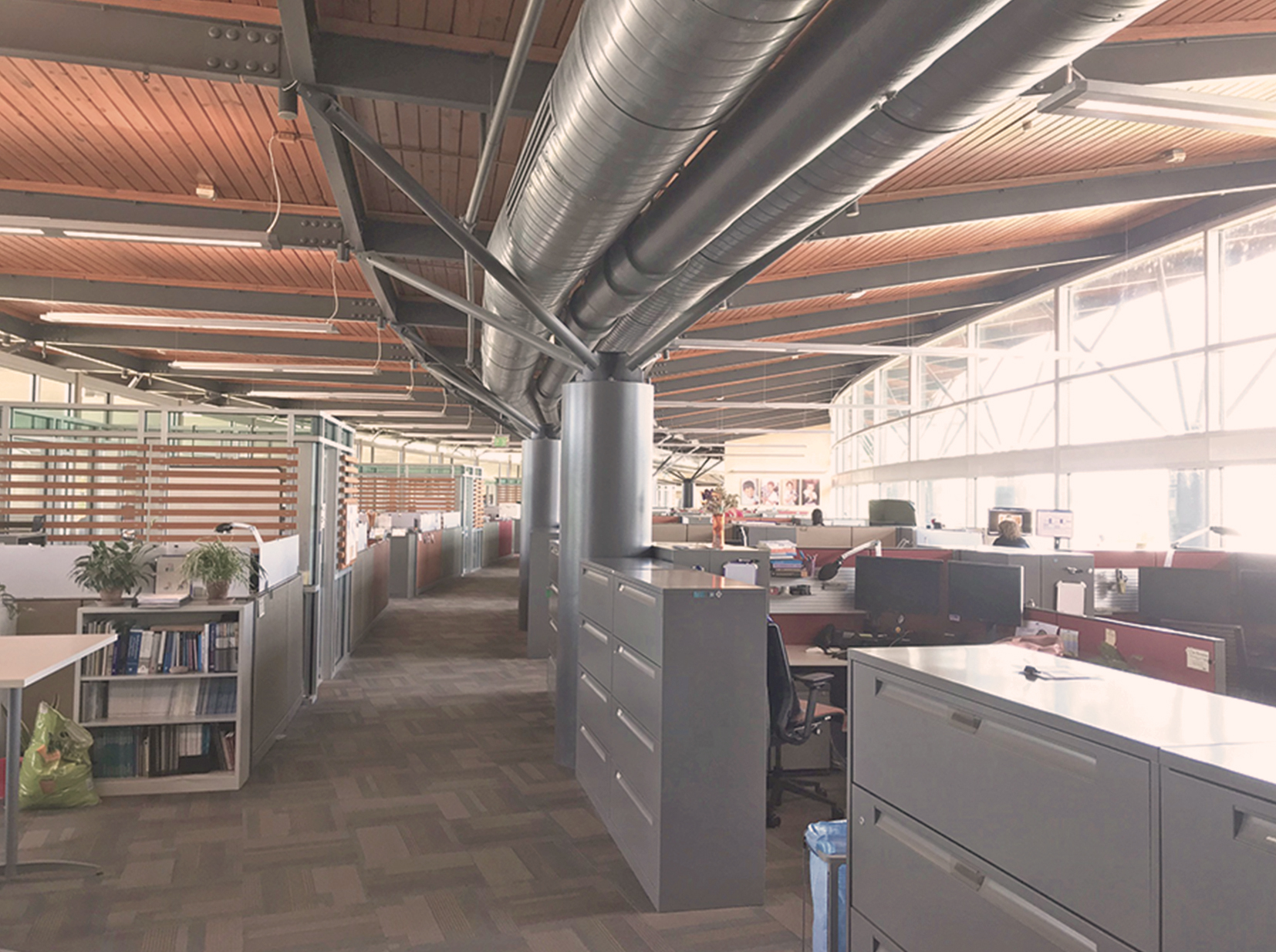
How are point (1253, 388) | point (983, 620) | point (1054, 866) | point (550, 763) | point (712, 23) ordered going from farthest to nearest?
point (1253, 388) < point (550, 763) < point (983, 620) < point (712, 23) < point (1054, 866)

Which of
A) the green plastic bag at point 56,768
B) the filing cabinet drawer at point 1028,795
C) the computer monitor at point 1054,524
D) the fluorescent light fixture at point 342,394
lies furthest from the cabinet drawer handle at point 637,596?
the fluorescent light fixture at point 342,394

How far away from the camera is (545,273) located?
381cm

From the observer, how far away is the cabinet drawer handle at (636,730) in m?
3.30

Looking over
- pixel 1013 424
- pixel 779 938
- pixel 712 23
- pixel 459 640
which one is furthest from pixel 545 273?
pixel 1013 424

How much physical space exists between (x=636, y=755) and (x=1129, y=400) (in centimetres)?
856

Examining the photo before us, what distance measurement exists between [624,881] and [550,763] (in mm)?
1626

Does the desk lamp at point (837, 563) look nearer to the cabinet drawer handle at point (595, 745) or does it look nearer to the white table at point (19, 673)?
the cabinet drawer handle at point (595, 745)

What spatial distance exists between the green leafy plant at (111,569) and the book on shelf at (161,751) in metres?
0.78

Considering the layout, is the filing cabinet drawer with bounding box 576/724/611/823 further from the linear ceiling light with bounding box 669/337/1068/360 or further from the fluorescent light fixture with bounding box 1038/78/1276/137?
the linear ceiling light with bounding box 669/337/1068/360

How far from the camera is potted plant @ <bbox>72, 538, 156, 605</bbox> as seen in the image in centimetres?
451

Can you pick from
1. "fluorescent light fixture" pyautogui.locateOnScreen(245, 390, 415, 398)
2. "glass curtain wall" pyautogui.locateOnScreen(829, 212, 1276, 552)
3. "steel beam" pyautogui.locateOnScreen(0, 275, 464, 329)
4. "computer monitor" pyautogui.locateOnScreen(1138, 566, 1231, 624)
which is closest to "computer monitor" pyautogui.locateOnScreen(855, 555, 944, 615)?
"computer monitor" pyautogui.locateOnScreen(1138, 566, 1231, 624)

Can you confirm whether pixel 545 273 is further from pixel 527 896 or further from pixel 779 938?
pixel 779 938

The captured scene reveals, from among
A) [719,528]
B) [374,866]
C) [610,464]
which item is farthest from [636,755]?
[610,464]

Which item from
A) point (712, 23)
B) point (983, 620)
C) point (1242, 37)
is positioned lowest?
point (983, 620)
